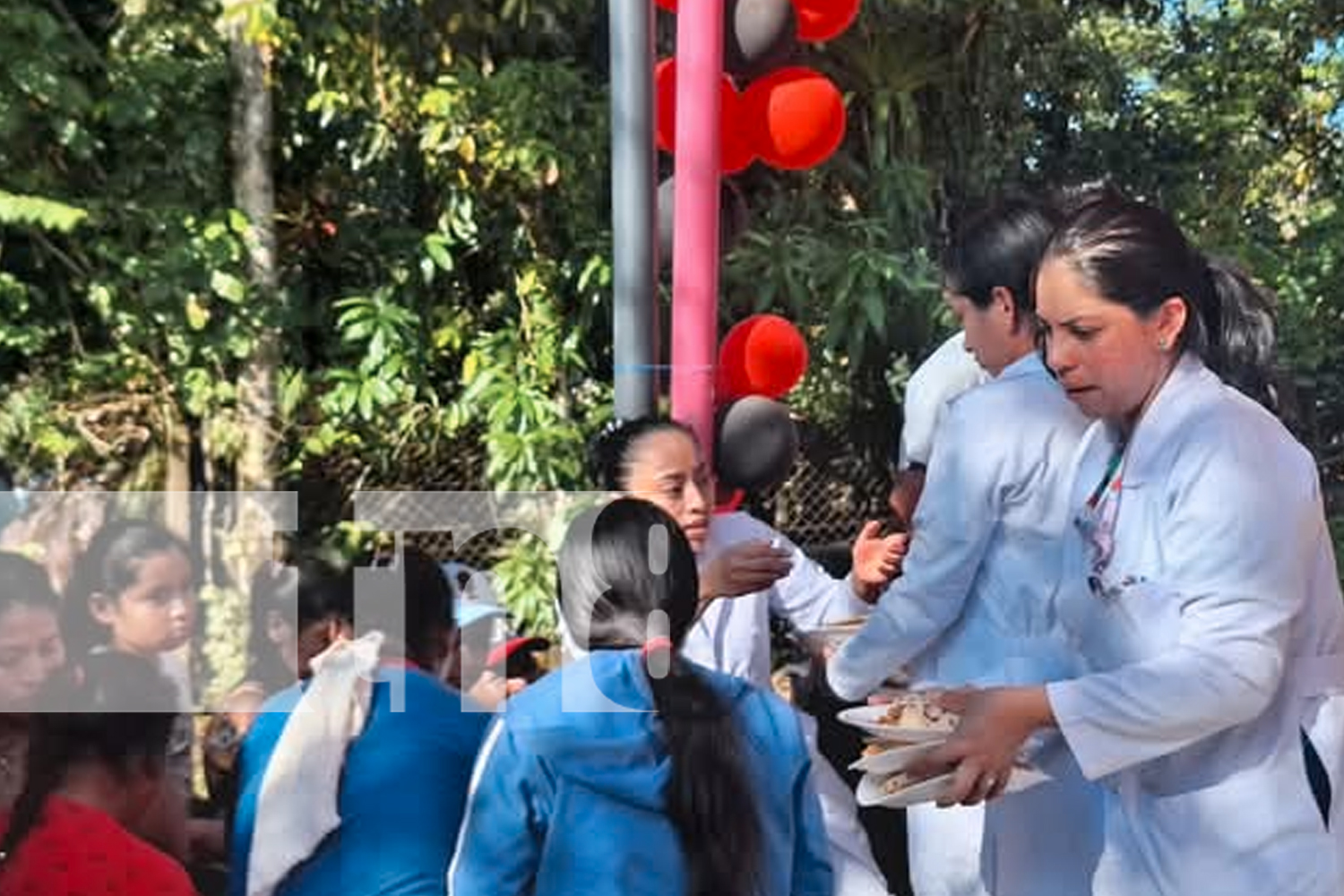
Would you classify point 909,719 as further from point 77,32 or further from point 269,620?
point 77,32

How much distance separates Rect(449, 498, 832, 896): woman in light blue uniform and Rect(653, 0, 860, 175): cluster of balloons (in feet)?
6.84

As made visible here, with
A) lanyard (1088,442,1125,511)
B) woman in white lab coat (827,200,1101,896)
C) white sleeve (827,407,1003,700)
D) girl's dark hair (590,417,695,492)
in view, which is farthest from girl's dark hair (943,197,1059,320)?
lanyard (1088,442,1125,511)

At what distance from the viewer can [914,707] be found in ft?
8.19

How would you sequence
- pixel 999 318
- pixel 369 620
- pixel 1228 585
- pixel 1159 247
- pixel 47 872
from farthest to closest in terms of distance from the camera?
1. pixel 999 318
2. pixel 369 620
3. pixel 47 872
4. pixel 1159 247
5. pixel 1228 585

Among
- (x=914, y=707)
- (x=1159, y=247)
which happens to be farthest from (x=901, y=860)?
(x=1159, y=247)

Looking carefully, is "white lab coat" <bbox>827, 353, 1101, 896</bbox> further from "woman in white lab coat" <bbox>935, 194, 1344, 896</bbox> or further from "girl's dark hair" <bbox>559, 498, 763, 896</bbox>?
"girl's dark hair" <bbox>559, 498, 763, 896</bbox>

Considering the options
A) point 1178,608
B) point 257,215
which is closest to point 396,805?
point 1178,608

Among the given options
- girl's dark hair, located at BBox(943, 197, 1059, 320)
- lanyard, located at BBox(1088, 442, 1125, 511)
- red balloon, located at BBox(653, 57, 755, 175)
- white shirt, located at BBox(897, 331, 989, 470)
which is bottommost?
lanyard, located at BBox(1088, 442, 1125, 511)

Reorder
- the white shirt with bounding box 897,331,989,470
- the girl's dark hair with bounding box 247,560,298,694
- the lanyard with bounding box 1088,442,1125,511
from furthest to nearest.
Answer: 1. the white shirt with bounding box 897,331,989,470
2. the girl's dark hair with bounding box 247,560,298,694
3. the lanyard with bounding box 1088,442,1125,511

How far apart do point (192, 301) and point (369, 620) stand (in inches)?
180

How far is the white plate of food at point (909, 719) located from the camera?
231 cm

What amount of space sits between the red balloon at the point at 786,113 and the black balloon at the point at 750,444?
2.14ft

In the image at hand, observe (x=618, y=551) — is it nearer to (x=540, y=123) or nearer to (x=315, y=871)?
(x=315, y=871)

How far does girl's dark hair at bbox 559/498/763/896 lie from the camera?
2.44 m
